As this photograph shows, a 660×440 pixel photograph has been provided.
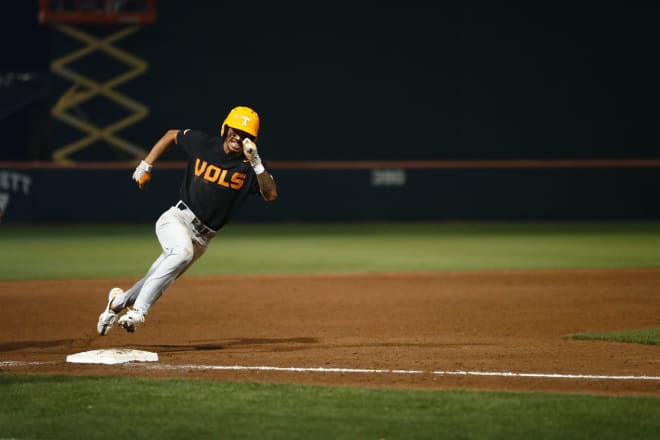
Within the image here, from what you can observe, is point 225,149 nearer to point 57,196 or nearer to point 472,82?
point 57,196

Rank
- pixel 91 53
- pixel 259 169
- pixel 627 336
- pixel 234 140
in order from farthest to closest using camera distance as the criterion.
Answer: pixel 91 53
pixel 627 336
pixel 234 140
pixel 259 169

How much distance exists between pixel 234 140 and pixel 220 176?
0.93 feet

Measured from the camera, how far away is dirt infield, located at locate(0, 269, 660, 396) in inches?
275

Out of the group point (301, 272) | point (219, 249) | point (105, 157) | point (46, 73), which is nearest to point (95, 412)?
point (301, 272)

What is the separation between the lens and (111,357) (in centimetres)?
737

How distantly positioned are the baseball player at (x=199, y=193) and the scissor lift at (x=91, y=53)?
1997 centimetres

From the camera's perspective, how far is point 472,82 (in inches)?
1142

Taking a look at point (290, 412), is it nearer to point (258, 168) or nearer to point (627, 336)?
point (258, 168)

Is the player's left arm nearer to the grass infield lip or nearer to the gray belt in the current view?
the gray belt

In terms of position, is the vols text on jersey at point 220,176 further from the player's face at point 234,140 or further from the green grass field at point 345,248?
the green grass field at point 345,248

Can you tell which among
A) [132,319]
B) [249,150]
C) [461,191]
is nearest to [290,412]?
[132,319]

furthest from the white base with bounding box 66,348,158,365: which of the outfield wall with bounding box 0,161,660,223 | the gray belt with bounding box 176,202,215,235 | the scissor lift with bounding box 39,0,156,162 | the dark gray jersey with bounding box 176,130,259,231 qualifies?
the scissor lift with bounding box 39,0,156,162

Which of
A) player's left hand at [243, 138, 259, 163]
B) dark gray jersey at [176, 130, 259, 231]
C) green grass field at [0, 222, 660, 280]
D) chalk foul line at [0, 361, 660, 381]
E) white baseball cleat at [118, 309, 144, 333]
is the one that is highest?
player's left hand at [243, 138, 259, 163]

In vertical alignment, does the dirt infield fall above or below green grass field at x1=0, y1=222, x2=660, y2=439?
below
